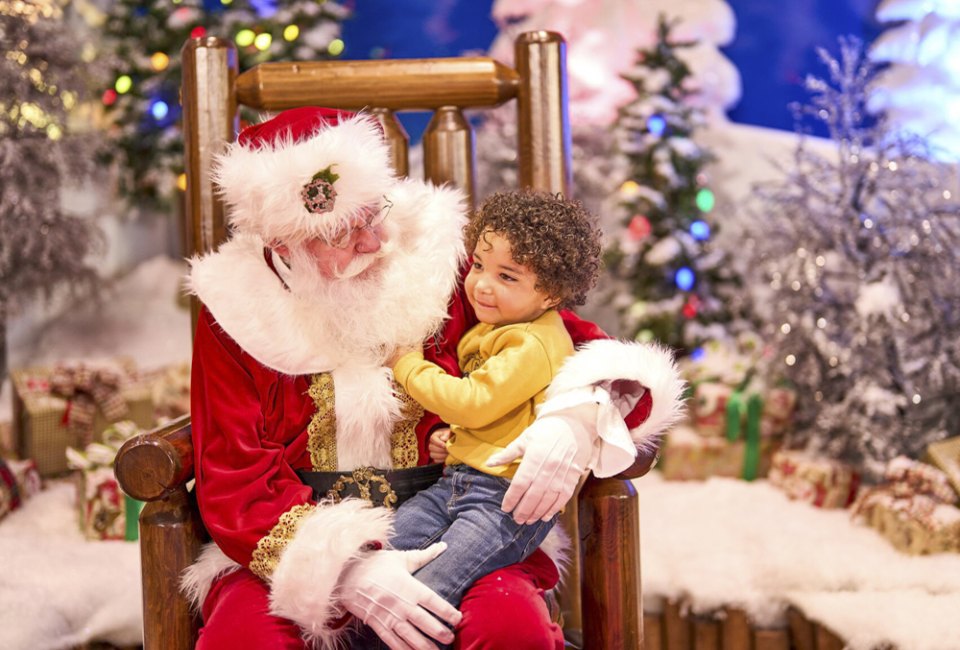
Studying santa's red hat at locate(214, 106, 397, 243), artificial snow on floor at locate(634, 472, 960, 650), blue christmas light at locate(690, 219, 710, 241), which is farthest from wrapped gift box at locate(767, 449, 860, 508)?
santa's red hat at locate(214, 106, 397, 243)

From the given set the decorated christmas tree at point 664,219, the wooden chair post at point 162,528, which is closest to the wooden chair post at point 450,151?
the wooden chair post at point 162,528

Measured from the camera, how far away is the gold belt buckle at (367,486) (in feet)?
6.37

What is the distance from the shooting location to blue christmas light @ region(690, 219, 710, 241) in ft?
14.4

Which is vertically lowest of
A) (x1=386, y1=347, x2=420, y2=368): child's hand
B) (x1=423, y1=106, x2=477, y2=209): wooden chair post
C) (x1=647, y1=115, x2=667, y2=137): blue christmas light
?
(x1=386, y1=347, x2=420, y2=368): child's hand

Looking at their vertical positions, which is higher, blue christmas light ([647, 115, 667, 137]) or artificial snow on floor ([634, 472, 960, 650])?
blue christmas light ([647, 115, 667, 137])

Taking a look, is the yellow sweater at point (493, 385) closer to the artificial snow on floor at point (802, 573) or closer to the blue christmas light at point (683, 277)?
the artificial snow on floor at point (802, 573)

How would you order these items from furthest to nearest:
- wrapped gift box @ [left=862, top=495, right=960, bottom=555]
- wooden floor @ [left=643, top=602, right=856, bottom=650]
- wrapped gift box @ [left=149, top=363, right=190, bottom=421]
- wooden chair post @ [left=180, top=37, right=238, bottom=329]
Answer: wrapped gift box @ [left=149, top=363, right=190, bottom=421]
wrapped gift box @ [left=862, top=495, right=960, bottom=555]
wooden floor @ [left=643, top=602, right=856, bottom=650]
wooden chair post @ [left=180, top=37, right=238, bottom=329]

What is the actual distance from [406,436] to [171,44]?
355 cm

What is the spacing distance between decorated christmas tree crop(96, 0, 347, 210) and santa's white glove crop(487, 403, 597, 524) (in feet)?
11.6

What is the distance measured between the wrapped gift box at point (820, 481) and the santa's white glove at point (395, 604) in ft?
6.81

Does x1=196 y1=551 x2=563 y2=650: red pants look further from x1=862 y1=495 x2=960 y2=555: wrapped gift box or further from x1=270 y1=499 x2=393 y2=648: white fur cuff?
x1=862 y1=495 x2=960 y2=555: wrapped gift box

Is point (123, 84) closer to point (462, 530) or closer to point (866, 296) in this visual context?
point (866, 296)

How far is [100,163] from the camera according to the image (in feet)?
16.5

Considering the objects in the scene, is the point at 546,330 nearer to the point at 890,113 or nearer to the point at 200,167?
the point at 200,167
